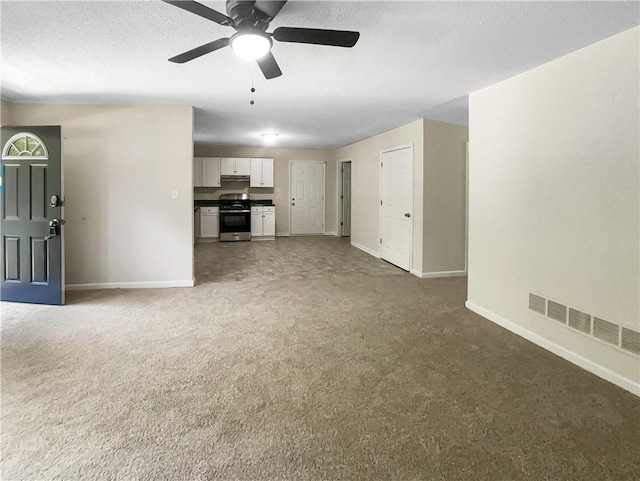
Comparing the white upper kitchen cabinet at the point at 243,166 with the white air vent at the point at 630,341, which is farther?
the white upper kitchen cabinet at the point at 243,166

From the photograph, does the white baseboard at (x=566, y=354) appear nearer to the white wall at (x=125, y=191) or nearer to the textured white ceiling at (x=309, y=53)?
the textured white ceiling at (x=309, y=53)

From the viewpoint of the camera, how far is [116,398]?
229 centimetres

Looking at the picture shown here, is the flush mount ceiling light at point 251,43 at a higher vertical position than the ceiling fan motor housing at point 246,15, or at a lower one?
lower

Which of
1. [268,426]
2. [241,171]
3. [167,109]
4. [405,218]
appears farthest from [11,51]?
[241,171]

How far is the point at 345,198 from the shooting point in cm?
1017

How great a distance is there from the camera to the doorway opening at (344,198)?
999 cm

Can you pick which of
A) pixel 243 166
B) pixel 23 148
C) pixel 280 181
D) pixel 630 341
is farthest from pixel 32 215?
pixel 280 181

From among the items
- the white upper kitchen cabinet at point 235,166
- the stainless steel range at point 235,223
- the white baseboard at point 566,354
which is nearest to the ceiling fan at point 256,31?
the white baseboard at point 566,354

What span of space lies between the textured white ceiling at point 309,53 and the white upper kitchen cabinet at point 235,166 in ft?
14.1

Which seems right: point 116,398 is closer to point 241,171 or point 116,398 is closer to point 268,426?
point 268,426

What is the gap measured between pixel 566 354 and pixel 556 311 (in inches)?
12.8

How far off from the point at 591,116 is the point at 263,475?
3047 mm

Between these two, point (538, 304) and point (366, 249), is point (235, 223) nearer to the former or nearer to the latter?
point (366, 249)

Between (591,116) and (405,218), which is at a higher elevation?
(591,116)
